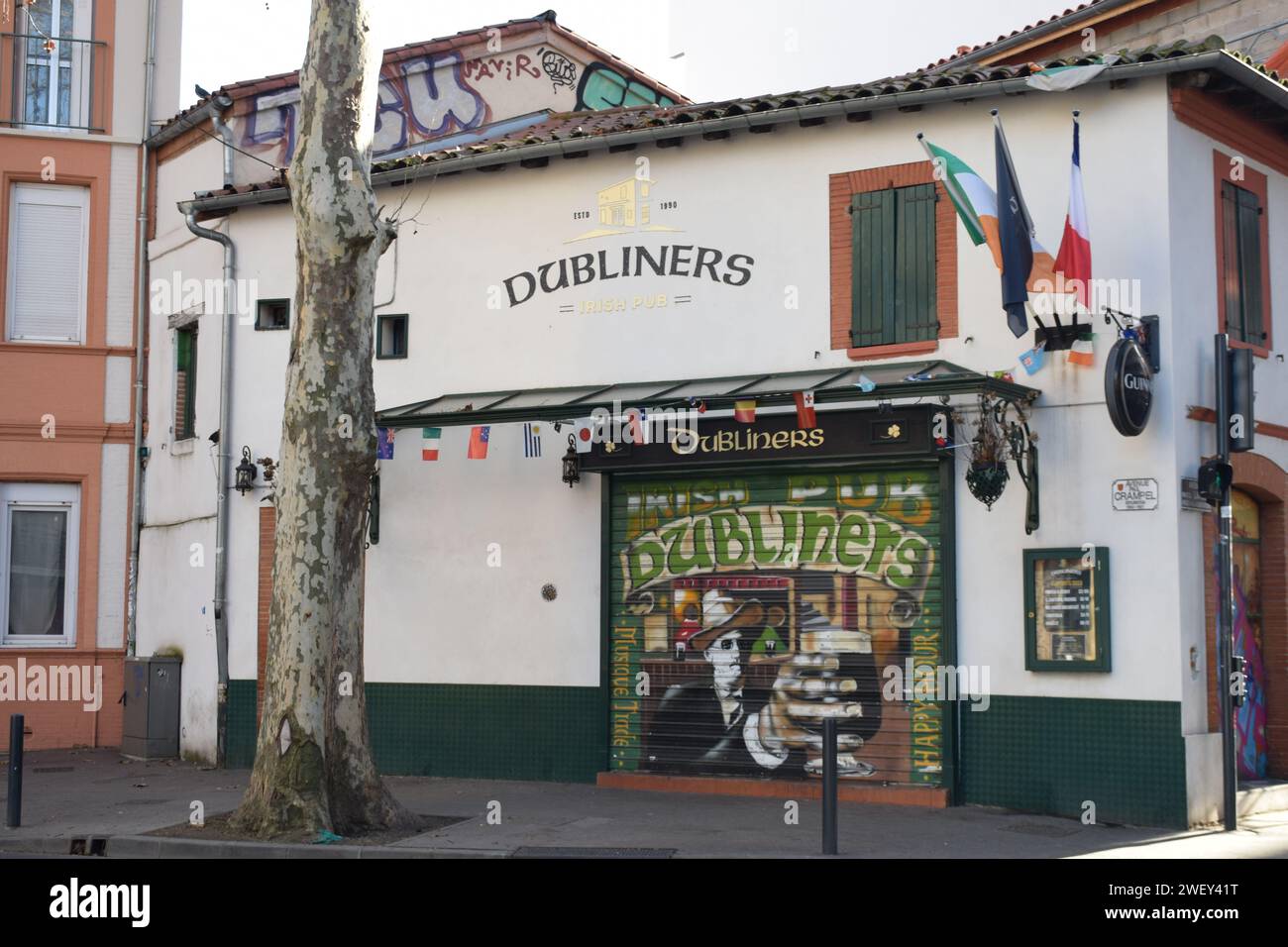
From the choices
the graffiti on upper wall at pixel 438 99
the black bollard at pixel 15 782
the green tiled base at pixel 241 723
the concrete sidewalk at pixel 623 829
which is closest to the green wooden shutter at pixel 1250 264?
the concrete sidewalk at pixel 623 829

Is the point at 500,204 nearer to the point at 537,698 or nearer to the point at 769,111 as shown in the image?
the point at 769,111

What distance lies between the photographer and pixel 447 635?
1561cm

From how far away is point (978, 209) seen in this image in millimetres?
12555

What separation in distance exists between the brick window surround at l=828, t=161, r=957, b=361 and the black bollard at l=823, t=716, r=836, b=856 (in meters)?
4.26

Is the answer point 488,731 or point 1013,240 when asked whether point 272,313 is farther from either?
point 1013,240

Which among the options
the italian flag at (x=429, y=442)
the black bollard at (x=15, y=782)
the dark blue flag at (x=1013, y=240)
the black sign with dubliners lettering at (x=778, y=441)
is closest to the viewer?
the dark blue flag at (x=1013, y=240)

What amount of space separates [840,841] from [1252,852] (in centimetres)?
286

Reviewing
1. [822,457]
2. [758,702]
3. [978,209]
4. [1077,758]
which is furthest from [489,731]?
[978,209]

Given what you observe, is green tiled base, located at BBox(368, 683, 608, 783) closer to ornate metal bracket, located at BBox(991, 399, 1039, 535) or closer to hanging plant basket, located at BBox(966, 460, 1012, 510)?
hanging plant basket, located at BBox(966, 460, 1012, 510)

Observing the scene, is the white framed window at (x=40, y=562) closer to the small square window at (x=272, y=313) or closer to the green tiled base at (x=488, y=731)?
the small square window at (x=272, y=313)

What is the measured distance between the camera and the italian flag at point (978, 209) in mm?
12438

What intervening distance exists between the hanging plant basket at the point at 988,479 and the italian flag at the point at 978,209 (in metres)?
1.49

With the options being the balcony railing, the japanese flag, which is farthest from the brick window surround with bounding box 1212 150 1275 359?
the balcony railing
